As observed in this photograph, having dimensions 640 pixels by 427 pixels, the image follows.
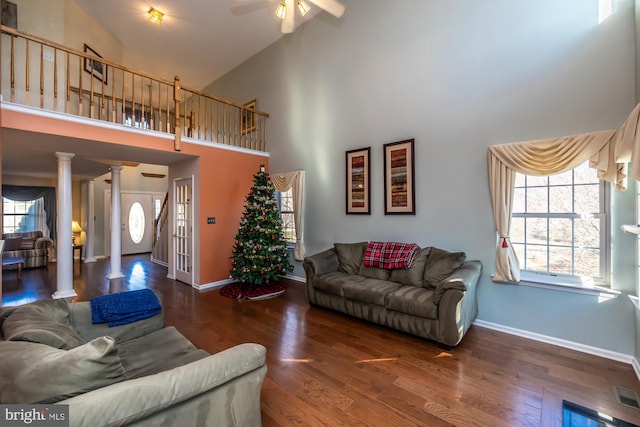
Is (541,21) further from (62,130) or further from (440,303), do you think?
(62,130)

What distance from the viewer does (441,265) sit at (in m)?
3.30

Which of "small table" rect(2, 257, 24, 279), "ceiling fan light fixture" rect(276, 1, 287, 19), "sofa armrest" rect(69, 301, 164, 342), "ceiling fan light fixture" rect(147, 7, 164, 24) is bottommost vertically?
"small table" rect(2, 257, 24, 279)

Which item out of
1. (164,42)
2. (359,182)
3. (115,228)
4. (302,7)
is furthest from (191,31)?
(359,182)

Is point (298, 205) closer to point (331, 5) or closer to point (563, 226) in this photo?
point (331, 5)

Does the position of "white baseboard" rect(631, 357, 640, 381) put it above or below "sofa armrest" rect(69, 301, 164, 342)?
below

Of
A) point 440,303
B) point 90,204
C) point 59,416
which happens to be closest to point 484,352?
point 440,303

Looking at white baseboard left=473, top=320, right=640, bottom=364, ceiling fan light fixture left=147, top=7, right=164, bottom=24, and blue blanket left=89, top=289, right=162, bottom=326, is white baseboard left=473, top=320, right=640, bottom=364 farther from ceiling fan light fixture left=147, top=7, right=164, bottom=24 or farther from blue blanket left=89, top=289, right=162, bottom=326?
ceiling fan light fixture left=147, top=7, right=164, bottom=24

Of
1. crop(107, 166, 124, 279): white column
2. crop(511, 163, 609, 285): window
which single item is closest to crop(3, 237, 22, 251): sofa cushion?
crop(107, 166, 124, 279): white column

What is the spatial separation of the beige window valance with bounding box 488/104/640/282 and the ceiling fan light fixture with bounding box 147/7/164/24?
606cm

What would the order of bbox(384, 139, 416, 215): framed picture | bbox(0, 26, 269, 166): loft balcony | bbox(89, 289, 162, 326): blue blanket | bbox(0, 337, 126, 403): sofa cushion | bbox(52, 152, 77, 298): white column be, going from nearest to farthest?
bbox(0, 337, 126, 403): sofa cushion → bbox(89, 289, 162, 326): blue blanket → bbox(0, 26, 269, 166): loft balcony → bbox(384, 139, 416, 215): framed picture → bbox(52, 152, 77, 298): white column

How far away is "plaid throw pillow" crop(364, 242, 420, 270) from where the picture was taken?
11.8ft

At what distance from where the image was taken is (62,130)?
3.51 meters

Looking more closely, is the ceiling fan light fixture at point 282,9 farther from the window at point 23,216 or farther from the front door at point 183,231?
the window at point 23,216

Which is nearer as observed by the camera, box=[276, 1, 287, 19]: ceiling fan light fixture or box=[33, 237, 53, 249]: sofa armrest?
box=[276, 1, 287, 19]: ceiling fan light fixture
